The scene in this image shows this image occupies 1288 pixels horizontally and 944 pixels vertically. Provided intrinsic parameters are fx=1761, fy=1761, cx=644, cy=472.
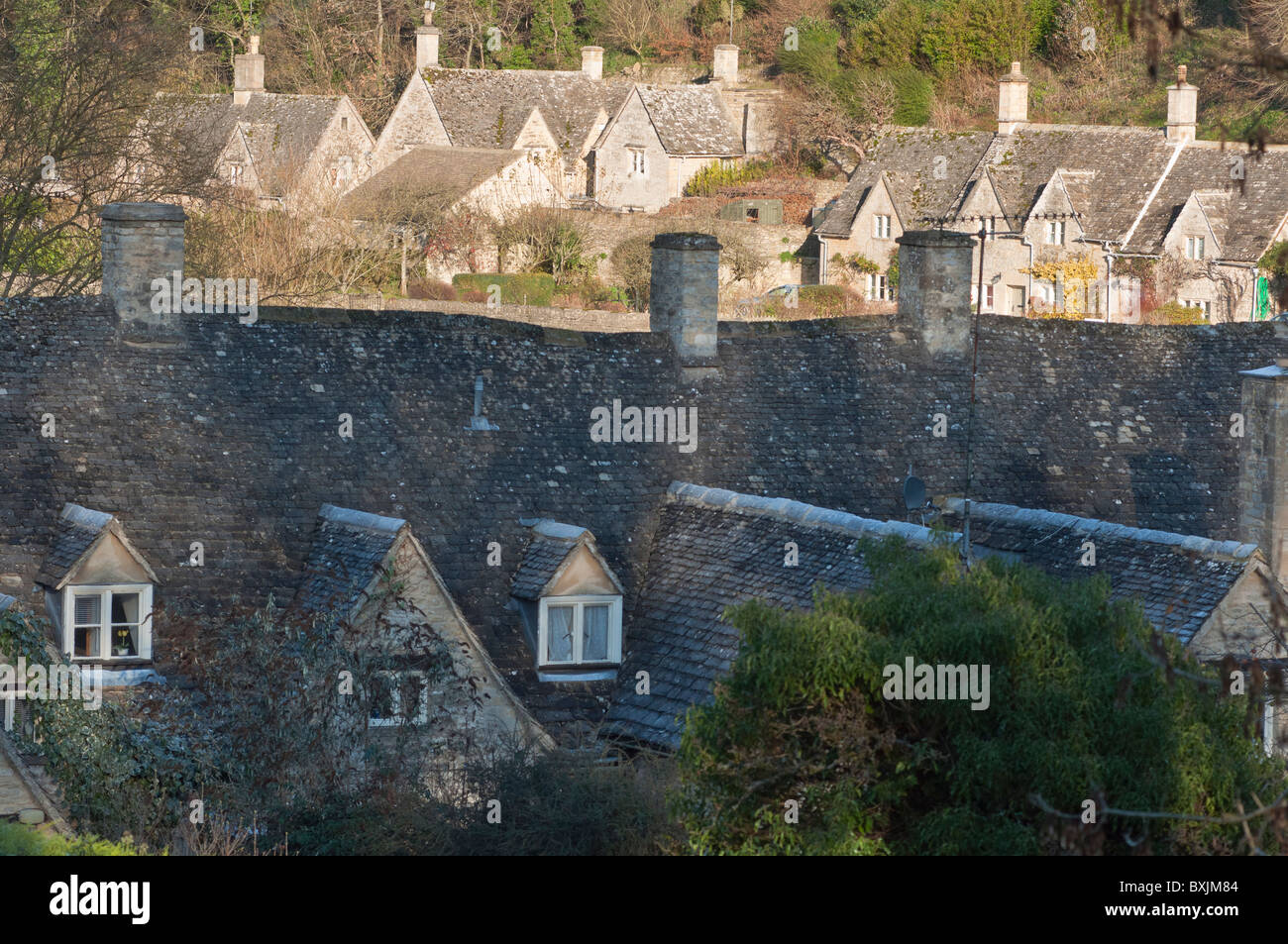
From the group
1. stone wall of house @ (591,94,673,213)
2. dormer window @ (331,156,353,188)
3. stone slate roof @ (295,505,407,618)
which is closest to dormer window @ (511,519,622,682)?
stone slate roof @ (295,505,407,618)

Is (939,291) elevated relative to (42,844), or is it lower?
elevated

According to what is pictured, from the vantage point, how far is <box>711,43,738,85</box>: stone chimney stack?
77875 millimetres

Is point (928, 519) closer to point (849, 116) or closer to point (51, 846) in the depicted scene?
point (51, 846)

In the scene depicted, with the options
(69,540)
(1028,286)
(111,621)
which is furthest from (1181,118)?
(111,621)

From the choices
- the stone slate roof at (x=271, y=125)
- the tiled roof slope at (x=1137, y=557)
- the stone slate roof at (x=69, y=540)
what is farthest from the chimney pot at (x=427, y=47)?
the tiled roof slope at (x=1137, y=557)

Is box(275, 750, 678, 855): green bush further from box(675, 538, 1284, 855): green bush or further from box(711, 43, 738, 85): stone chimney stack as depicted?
box(711, 43, 738, 85): stone chimney stack

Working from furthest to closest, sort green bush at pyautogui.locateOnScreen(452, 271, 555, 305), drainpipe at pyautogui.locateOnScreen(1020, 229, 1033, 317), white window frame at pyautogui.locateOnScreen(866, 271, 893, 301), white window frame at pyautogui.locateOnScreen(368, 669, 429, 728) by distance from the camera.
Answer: white window frame at pyautogui.locateOnScreen(866, 271, 893, 301) < drainpipe at pyautogui.locateOnScreen(1020, 229, 1033, 317) < green bush at pyautogui.locateOnScreen(452, 271, 555, 305) < white window frame at pyautogui.locateOnScreen(368, 669, 429, 728)

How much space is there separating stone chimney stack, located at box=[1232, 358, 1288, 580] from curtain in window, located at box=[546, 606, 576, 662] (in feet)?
26.5

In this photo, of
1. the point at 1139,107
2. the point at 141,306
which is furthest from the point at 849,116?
the point at 141,306

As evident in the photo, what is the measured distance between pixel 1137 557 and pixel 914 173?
47.2 meters

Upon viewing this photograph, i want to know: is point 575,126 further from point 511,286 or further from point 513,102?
point 511,286

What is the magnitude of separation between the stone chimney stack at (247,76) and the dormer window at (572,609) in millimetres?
53523

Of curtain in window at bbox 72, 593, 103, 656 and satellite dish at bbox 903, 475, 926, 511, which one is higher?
satellite dish at bbox 903, 475, 926, 511

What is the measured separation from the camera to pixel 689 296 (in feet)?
80.8
